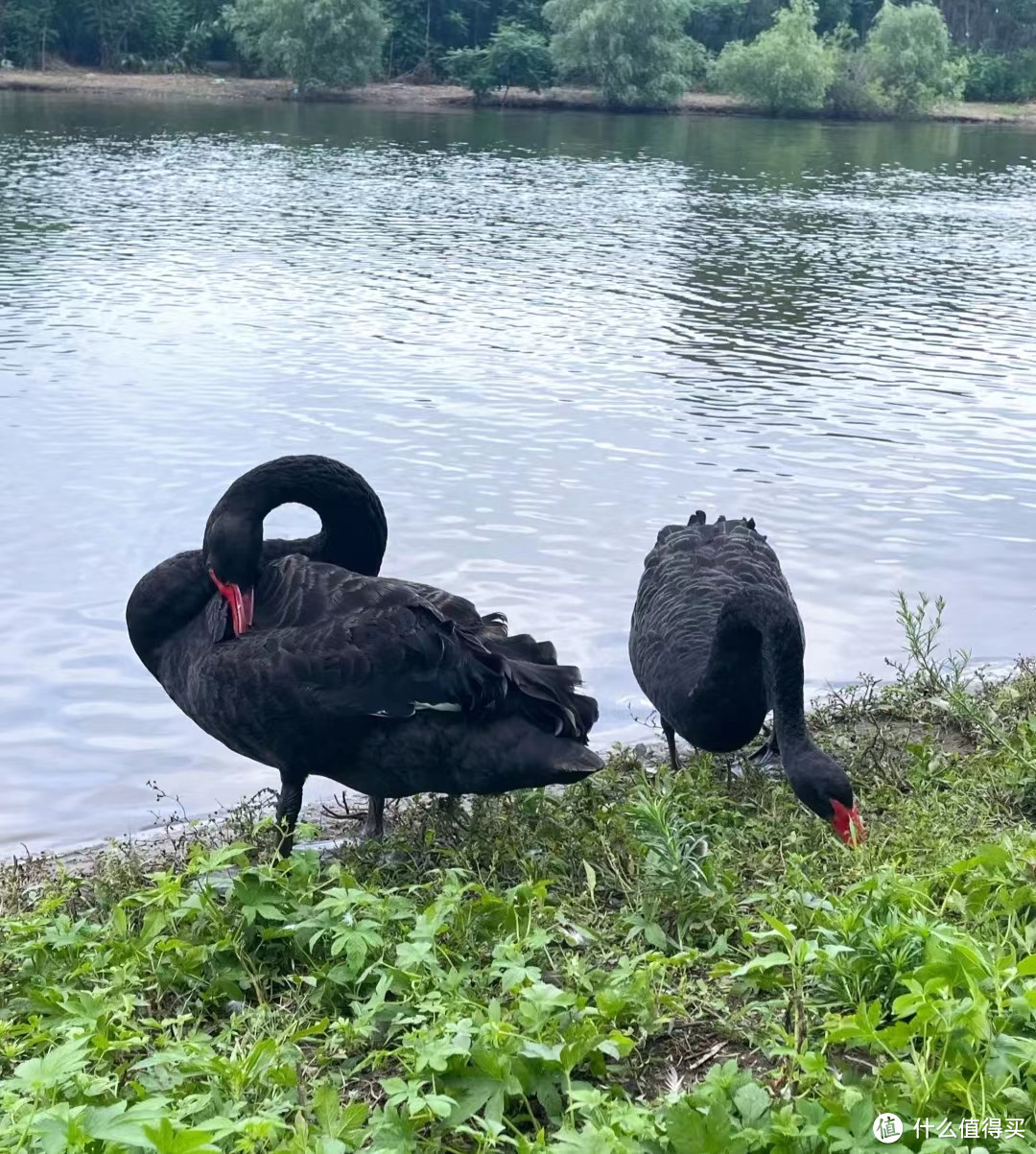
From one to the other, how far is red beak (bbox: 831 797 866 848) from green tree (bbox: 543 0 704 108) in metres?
49.2

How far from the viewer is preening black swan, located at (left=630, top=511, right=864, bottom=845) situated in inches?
146

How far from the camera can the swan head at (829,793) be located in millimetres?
3586

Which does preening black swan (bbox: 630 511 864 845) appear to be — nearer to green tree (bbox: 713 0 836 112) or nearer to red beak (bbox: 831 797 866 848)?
red beak (bbox: 831 797 866 848)

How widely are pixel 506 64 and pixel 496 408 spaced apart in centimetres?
4617

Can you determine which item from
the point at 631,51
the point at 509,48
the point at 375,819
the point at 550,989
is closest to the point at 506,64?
the point at 509,48

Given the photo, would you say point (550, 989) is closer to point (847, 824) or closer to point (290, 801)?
point (847, 824)

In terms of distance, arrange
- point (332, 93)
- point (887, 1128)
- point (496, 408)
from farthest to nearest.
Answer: point (332, 93), point (496, 408), point (887, 1128)

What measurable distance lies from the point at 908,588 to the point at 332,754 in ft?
13.5

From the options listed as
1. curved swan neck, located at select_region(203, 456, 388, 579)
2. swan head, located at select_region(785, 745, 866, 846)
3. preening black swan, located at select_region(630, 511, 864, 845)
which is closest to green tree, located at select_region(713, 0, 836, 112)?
preening black swan, located at select_region(630, 511, 864, 845)

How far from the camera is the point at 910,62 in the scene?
2094 inches

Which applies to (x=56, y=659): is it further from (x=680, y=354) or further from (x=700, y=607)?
(x=680, y=354)

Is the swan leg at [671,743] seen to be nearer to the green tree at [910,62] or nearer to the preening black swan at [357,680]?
the preening black swan at [357,680]

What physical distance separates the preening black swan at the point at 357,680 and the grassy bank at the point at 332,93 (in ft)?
150

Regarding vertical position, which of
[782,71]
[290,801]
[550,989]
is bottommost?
[290,801]
